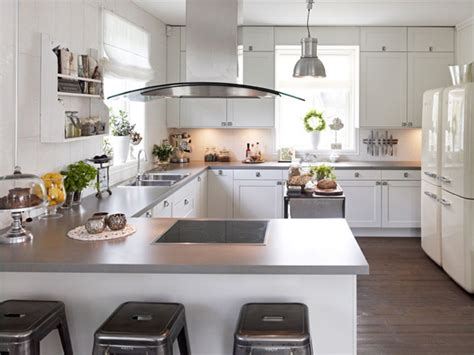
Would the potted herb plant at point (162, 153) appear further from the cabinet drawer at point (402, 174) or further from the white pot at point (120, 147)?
the cabinet drawer at point (402, 174)

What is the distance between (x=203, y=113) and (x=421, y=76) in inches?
108

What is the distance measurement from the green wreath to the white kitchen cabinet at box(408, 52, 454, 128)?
3.54 feet

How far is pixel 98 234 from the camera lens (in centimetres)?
276

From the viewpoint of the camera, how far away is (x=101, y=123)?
165 inches

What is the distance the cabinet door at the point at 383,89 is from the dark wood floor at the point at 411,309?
1.85 m

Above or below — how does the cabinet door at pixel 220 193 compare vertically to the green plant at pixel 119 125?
below

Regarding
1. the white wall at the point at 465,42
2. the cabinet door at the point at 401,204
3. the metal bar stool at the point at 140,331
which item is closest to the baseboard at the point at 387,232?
the cabinet door at the point at 401,204

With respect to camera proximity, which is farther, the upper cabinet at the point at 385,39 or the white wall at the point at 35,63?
the upper cabinet at the point at 385,39

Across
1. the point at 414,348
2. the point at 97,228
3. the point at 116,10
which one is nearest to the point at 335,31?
the point at 116,10

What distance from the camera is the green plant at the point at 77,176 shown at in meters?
3.61

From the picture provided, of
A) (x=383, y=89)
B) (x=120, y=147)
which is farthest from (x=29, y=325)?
(x=383, y=89)

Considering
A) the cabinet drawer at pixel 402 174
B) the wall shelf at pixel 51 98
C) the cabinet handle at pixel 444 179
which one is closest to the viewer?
the wall shelf at pixel 51 98

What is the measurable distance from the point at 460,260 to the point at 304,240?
2.39 m

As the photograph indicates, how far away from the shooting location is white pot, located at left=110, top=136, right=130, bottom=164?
16.5ft
